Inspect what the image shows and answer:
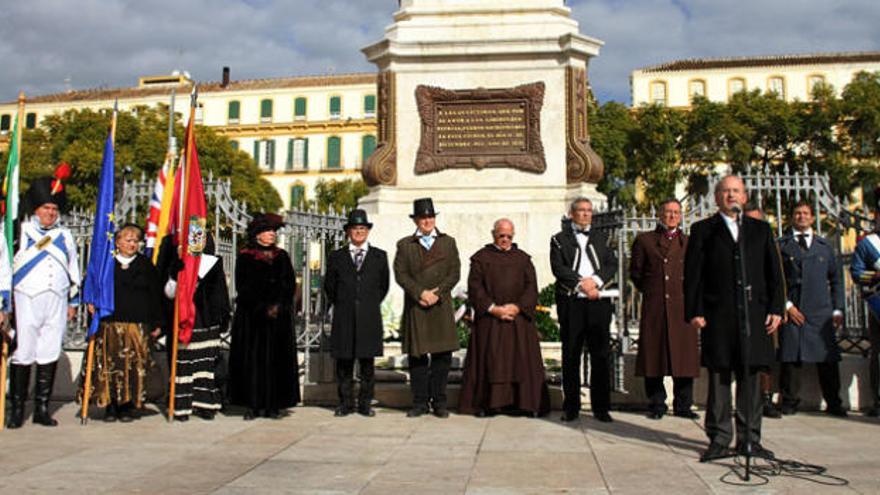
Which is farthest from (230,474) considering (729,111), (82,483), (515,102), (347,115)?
(347,115)

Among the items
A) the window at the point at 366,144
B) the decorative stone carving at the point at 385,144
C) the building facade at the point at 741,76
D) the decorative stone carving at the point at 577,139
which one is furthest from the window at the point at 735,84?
the decorative stone carving at the point at 385,144

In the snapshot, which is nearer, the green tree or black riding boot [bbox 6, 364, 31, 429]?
black riding boot [bbox 6, 364, 31, 429]

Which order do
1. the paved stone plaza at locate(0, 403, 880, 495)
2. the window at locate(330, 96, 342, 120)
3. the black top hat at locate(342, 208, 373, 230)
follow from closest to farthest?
the paved stone plaza at locate(0, 403, 880, 495)
the black top hat at locate(342, 208, 373, 230)
the window at locate(330, 96, 342, 120)

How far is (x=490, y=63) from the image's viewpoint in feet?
38.1

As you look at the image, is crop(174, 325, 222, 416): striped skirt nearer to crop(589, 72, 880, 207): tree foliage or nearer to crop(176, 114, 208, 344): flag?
crop(176, 114, 208, 344): flag

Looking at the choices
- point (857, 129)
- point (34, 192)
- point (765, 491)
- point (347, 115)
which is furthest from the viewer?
point (347, 115)

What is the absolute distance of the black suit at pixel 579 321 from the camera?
7.77 meters

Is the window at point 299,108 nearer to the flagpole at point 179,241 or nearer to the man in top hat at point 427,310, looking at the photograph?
the flagpole at point 179,241

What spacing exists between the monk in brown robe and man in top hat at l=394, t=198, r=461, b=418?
0.23 metres

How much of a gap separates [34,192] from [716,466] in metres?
6.38

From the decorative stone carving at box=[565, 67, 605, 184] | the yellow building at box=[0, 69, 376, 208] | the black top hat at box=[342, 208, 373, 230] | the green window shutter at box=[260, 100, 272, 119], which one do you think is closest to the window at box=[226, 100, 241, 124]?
the yellow building at box=[0, 69, 376, 208]

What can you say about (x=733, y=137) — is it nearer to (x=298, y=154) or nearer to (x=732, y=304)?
(x=732, y=304)

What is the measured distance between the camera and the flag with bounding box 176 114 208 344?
7973 mm

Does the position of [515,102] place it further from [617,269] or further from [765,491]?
[765,491]
